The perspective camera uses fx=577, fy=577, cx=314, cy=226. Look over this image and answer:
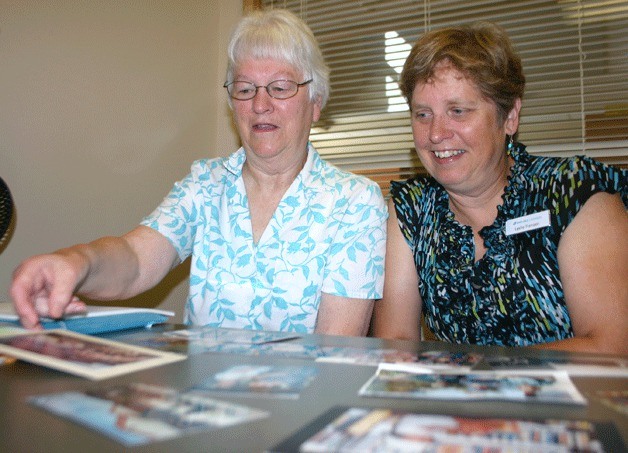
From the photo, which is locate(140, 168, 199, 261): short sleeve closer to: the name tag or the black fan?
the black fan

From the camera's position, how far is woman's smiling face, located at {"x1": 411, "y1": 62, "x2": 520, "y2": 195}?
1402mm

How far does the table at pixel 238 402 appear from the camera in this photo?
455 millimetres

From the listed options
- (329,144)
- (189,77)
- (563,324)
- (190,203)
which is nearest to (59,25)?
(189,77)

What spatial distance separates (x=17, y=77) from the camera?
1.93 meters

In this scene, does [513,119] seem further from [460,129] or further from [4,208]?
[4,208]

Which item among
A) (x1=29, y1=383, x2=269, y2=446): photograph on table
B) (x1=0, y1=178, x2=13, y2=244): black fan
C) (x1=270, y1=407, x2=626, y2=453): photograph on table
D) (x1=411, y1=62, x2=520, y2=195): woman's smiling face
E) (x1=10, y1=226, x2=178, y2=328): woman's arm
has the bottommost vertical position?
(x1=270, y1=407, x2=626, y2=453): photograph on table

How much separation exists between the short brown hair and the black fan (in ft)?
4.24

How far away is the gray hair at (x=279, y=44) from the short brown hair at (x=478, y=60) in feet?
0.87

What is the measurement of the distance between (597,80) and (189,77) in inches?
72.8

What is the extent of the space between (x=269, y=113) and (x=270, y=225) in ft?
1.00

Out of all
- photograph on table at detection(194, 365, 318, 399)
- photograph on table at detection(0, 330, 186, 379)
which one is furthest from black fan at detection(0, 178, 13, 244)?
photograph on table at detection(194, 365, 318, 399)

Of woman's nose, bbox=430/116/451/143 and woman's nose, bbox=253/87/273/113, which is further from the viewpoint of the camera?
woman's nose, bbox=253/87/273/113

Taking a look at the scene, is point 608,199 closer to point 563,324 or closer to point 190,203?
point 563,324

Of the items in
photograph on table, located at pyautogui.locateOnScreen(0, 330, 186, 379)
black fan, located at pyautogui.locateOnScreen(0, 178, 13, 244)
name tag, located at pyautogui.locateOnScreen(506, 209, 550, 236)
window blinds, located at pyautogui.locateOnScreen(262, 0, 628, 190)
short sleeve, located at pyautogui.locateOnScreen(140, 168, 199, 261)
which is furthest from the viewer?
window blinds, located at pyautogui.locateOnScreen(262, 0, 628, 190)
